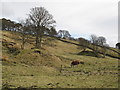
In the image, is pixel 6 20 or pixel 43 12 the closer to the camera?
pixel 43 12

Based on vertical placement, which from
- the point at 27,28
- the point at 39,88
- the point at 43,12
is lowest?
the point at 39,88

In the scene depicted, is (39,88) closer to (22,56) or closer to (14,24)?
(22,56)

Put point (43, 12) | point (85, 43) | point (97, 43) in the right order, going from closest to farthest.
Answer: point (43, 12) < point (85, 43) < point (97, 43)

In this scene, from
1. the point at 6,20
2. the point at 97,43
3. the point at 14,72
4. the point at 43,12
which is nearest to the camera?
the point at 14,72

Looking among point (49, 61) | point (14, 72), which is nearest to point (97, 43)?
point (49, 61)

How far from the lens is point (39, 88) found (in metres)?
15.3

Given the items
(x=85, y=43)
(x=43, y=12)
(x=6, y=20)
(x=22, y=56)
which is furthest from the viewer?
(x=6, y=20)

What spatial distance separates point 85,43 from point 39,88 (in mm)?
90083

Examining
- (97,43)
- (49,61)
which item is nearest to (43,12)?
(49,61)

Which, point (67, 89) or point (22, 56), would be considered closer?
point (67, 89)

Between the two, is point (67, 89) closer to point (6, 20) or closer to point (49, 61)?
point (49, 61)

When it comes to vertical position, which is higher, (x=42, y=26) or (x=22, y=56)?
(x=42, y=26)

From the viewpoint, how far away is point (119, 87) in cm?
1473

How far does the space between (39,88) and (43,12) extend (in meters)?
42.4
